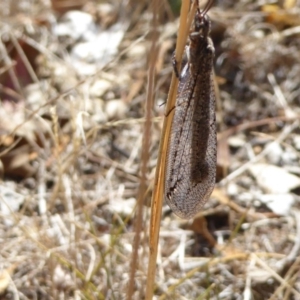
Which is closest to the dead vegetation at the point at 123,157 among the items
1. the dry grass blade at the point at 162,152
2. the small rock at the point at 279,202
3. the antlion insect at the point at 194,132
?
the small rock at the point at 279,202

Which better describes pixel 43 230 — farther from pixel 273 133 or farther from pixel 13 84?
pixel 273 133

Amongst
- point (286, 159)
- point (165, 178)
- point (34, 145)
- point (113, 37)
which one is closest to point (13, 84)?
point (34, 145)

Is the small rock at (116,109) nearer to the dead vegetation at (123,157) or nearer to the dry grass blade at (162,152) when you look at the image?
the dead vegetation at (123,157)

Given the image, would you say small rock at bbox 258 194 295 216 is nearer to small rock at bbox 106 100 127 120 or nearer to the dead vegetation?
the dead vegetation

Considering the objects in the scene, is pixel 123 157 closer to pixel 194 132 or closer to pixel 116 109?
pixel 116 109

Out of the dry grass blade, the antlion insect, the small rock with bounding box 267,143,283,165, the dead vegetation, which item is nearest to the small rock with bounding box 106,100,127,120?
the dead vegetation

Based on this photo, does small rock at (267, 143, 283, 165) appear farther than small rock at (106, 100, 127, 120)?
No

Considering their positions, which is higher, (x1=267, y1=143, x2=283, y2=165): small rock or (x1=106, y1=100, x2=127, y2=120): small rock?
(x1=106, y1=100, x2=127, y2=120): small rock
